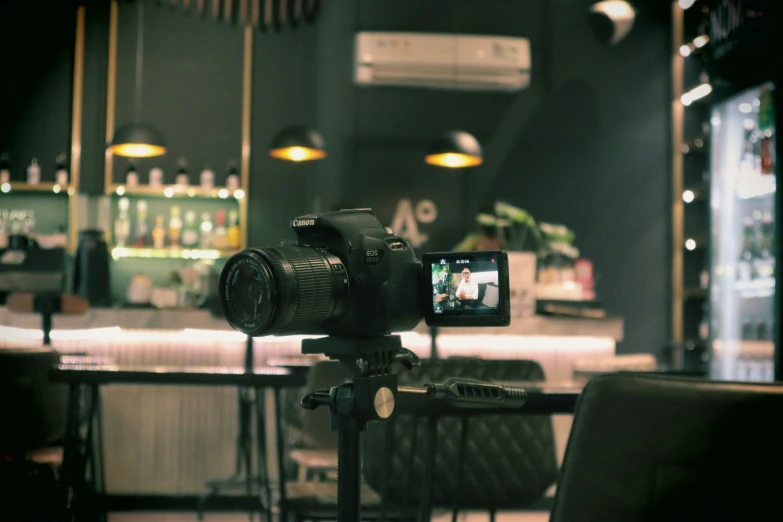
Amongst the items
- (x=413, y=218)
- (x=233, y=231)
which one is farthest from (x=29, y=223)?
(x=413, y=218)

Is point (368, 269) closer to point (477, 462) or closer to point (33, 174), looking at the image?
point (477, 462)

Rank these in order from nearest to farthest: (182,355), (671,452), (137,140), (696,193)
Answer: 1. (671,452)
2. (182,355)
3. (137,140)
4. (696,193)

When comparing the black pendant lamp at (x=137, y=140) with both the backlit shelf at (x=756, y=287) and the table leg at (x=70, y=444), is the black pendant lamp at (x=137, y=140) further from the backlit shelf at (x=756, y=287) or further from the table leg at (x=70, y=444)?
the backlit shelf at (x=756, y=287)

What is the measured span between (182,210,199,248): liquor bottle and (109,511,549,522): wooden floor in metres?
2.09

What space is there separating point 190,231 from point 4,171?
1.19 m

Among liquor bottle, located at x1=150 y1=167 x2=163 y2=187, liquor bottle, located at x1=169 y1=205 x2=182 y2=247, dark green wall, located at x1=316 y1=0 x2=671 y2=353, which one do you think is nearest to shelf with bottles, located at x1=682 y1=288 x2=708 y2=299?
dark green wall, located at x1=316 y1=0 x2=671 y2=353

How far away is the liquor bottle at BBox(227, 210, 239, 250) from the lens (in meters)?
5.74

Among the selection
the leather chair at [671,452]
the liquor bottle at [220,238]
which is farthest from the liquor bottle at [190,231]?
the leather chair at [671,452]

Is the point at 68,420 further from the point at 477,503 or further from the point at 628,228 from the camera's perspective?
the point at 628,228

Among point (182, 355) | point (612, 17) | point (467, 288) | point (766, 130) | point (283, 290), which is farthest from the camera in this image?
point (612, 17)

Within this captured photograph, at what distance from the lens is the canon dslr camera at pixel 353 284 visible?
0.98 m

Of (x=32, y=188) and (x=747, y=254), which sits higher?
(x=32, y=188)

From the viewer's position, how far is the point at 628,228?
19.4 ft

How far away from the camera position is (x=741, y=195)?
440 centimetres
